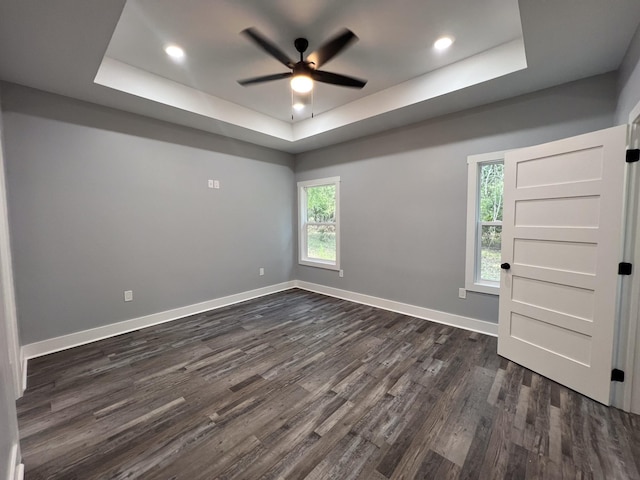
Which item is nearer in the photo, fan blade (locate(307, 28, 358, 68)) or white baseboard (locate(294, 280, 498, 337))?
fan blade (locate(307, 28, 358, 68))

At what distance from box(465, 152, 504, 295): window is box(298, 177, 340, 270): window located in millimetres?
2086

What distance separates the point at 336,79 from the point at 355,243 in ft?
8.56

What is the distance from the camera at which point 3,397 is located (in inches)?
49.2

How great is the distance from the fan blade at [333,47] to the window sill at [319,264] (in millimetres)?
3207

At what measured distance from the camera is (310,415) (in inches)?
74.0

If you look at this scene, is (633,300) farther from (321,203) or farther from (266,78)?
(321,203)

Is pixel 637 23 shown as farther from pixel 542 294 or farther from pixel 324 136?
pixel 324 136

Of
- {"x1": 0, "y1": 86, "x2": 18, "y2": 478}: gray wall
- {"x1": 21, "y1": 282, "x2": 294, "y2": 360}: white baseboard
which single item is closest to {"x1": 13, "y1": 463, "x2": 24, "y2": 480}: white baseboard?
{"x1": 0, "y1": 86, "x2": 18, "y2": 478}: gray wall

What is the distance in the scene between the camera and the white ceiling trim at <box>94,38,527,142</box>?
2533 mm

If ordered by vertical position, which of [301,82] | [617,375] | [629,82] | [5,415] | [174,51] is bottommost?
[617,375]

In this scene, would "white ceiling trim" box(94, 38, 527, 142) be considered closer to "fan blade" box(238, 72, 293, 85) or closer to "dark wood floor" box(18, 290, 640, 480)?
"fan blade" box(238, 72, 293, 85)

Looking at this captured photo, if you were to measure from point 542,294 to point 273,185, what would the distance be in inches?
163

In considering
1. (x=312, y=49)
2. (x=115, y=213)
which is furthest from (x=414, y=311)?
(x=115, y=213)

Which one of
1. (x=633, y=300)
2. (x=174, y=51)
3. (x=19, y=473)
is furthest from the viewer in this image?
(x=174, y=51)
